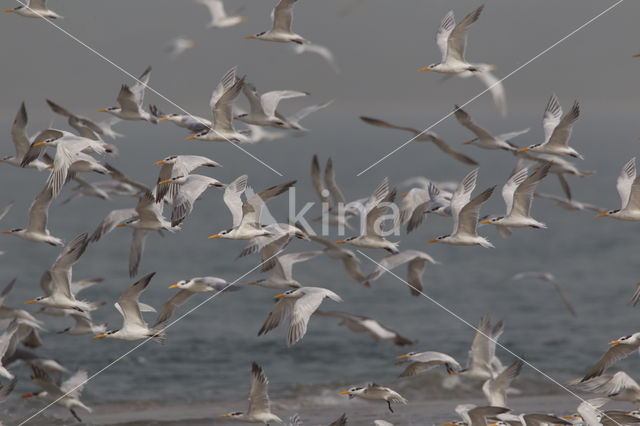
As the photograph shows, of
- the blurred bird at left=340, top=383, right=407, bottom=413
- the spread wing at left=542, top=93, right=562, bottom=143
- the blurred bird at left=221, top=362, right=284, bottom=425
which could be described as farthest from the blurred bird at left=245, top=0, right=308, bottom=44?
the blurred bird at left=340, top=383, right=407, bottom=413

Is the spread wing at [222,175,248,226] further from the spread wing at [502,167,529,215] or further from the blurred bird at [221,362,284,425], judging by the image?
the spread wing at [502,167,529,215]

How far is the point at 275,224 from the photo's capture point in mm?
16828

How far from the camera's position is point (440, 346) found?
105 feet

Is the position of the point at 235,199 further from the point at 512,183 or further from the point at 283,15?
the point at 512,183

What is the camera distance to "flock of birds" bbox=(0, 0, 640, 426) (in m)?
15.9

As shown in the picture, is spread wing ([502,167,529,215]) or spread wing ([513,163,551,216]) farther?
spread wing ([502,167,529,215])

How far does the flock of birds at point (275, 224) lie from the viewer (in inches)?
627

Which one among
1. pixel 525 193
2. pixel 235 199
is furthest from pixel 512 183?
pixel 235 199

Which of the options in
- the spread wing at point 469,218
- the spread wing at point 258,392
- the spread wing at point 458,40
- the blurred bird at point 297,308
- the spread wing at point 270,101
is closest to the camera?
the blurred bird at point 297,308

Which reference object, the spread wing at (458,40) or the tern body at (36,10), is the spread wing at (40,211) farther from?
the spread wing at (458,40)

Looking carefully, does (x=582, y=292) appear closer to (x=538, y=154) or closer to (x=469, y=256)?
(x=469, y=256)

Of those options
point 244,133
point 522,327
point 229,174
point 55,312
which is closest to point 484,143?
point 244,133

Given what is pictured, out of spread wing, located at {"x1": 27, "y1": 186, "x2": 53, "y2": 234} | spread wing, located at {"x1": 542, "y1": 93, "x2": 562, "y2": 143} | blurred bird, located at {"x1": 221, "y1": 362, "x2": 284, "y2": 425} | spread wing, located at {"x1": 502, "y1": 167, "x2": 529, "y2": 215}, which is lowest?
blurred bird, located at {"x1": 221, "y1": 362, "x2": 284, "y2": 425}

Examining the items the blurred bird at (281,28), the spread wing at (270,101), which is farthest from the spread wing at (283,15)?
the spread wing at (270,101)
